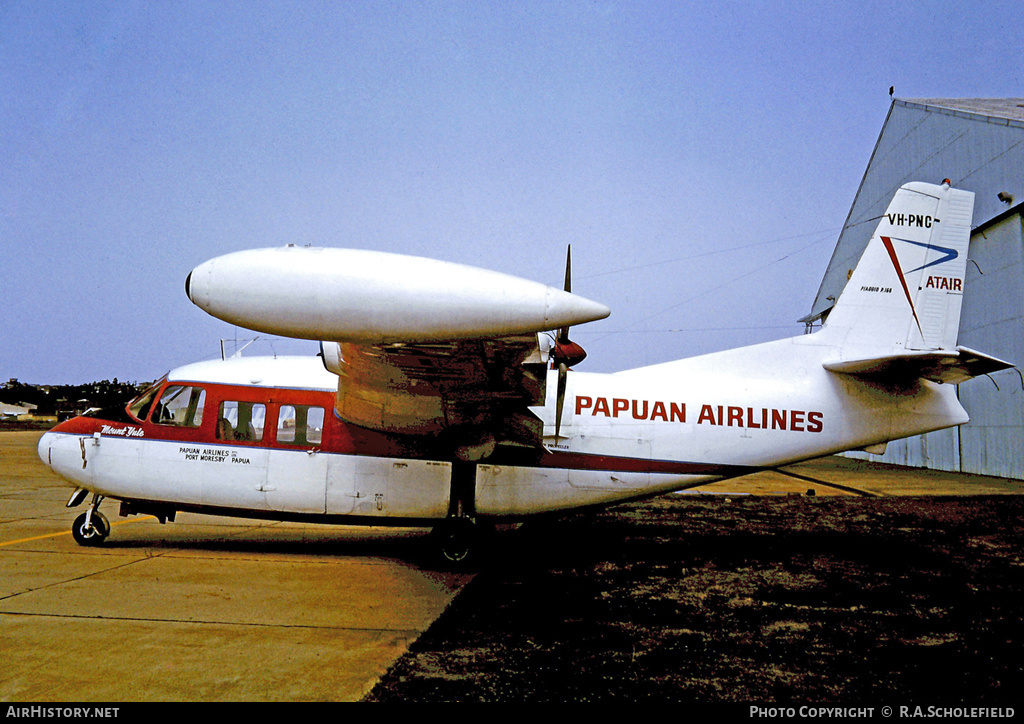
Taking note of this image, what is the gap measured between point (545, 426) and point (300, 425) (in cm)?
317

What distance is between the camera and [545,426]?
8.47 m

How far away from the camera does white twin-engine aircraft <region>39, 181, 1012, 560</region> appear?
322 inches

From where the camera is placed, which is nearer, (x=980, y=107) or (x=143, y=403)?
(x=143, y=403)

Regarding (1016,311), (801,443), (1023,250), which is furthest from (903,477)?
(801,443)

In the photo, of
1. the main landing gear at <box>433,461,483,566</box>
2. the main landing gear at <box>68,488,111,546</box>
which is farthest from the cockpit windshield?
the main landing gear at <box>433,461,483,566</box>

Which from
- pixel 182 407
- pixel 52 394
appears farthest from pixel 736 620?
pixel 52 394

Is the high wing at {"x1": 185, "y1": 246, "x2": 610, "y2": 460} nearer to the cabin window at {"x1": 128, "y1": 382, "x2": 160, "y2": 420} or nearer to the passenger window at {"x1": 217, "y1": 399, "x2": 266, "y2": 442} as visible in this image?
the passenger window at {"x1": 217, "y1": 399, "x2": 266, "y2": 442}

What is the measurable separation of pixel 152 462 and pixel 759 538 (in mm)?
8672

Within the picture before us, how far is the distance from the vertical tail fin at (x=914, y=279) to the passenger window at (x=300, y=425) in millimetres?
7063

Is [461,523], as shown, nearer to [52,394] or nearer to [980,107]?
[980,107]

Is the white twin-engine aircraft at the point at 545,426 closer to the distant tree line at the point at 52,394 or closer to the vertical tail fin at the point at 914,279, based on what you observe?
the vertical tail fin at the point at 914,279

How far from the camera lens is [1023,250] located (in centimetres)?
1756

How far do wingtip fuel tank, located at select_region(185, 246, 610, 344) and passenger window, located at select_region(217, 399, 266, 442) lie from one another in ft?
14.8

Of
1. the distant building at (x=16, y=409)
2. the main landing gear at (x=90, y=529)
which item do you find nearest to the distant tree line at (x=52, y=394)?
the distant building at (x=16, y=409)
